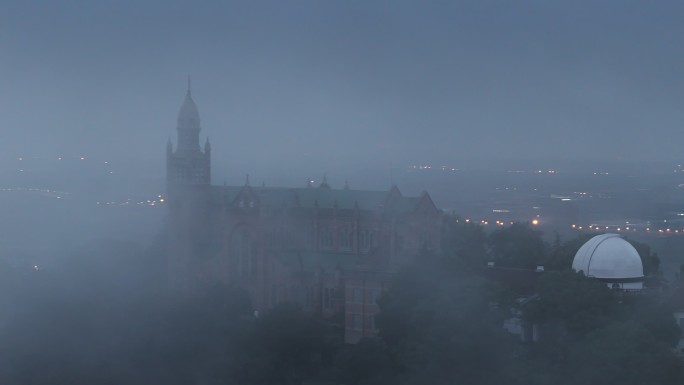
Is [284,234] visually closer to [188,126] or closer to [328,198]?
[328,198]

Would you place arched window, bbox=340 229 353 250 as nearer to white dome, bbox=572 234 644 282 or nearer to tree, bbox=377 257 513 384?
tree, bbox=377 257 513 384

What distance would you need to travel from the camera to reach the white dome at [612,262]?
1078 inches

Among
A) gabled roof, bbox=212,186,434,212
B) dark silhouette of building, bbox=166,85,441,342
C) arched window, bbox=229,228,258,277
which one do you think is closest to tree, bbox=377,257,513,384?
dark silhouette of building, bbox=166,85,441,342

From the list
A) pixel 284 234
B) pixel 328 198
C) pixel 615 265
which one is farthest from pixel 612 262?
pixel 284 234

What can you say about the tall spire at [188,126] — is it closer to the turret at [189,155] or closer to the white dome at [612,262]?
the turret at [189,155]

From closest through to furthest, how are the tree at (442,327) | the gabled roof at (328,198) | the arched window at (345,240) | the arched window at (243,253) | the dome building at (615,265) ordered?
the tree at (442,327)
the dome building at (615,265)
the gabled roof at (328,198)
the arched window at (243,253)
the arched window at (345,240)

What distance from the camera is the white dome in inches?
1078

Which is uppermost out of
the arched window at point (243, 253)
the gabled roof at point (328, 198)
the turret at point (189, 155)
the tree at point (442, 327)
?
the turret at point (189, 155)

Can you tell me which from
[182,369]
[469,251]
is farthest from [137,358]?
[469,251]

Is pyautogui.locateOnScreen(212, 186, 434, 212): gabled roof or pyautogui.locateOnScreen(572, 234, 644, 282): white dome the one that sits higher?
pyautogui.locateOnScreen(212, 186, 434, 212): gabled roof

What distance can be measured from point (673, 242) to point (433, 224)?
804cm

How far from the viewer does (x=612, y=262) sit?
27.5m

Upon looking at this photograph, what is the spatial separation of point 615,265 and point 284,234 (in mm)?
12374

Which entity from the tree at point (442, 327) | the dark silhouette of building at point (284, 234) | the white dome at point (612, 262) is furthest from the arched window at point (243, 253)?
the white dome at point (612, 262)
